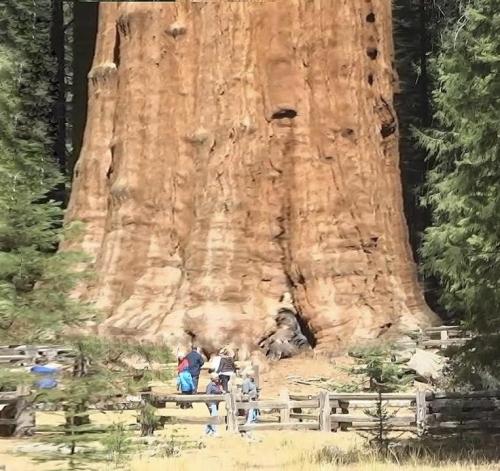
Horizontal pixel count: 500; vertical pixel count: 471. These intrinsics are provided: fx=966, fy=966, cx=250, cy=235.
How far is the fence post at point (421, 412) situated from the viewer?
1455 cm

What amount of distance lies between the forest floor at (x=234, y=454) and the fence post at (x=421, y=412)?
0.94 m

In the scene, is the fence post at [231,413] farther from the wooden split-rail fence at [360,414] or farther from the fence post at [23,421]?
the fence post at [23,421]

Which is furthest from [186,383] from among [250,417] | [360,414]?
[360,414]

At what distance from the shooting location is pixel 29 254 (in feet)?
30.9

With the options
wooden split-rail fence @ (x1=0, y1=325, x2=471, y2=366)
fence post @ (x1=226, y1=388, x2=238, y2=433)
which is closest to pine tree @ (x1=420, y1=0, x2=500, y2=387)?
fence post @ (x1=226, y1=388, x2=238, y2=433)

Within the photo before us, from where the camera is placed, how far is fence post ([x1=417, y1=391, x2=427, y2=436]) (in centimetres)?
1455

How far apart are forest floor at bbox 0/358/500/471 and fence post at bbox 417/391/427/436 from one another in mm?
945

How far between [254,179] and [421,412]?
9.76 m

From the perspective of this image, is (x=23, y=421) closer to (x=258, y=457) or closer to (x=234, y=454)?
(x=234, y=454)

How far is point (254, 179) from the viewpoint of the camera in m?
23.2

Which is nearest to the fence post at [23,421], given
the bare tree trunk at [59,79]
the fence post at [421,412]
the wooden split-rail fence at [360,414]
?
the wooden split-rail fence at [360,414]

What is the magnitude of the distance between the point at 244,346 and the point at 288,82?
687cm

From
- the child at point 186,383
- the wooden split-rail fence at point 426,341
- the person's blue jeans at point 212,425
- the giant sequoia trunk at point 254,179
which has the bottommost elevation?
the person's blue jeans at point 212,425

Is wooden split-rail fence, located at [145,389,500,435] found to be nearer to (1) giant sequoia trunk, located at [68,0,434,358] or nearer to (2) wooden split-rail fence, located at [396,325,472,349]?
(2) wooden split-rail fence, located at [396,325,472,349]
